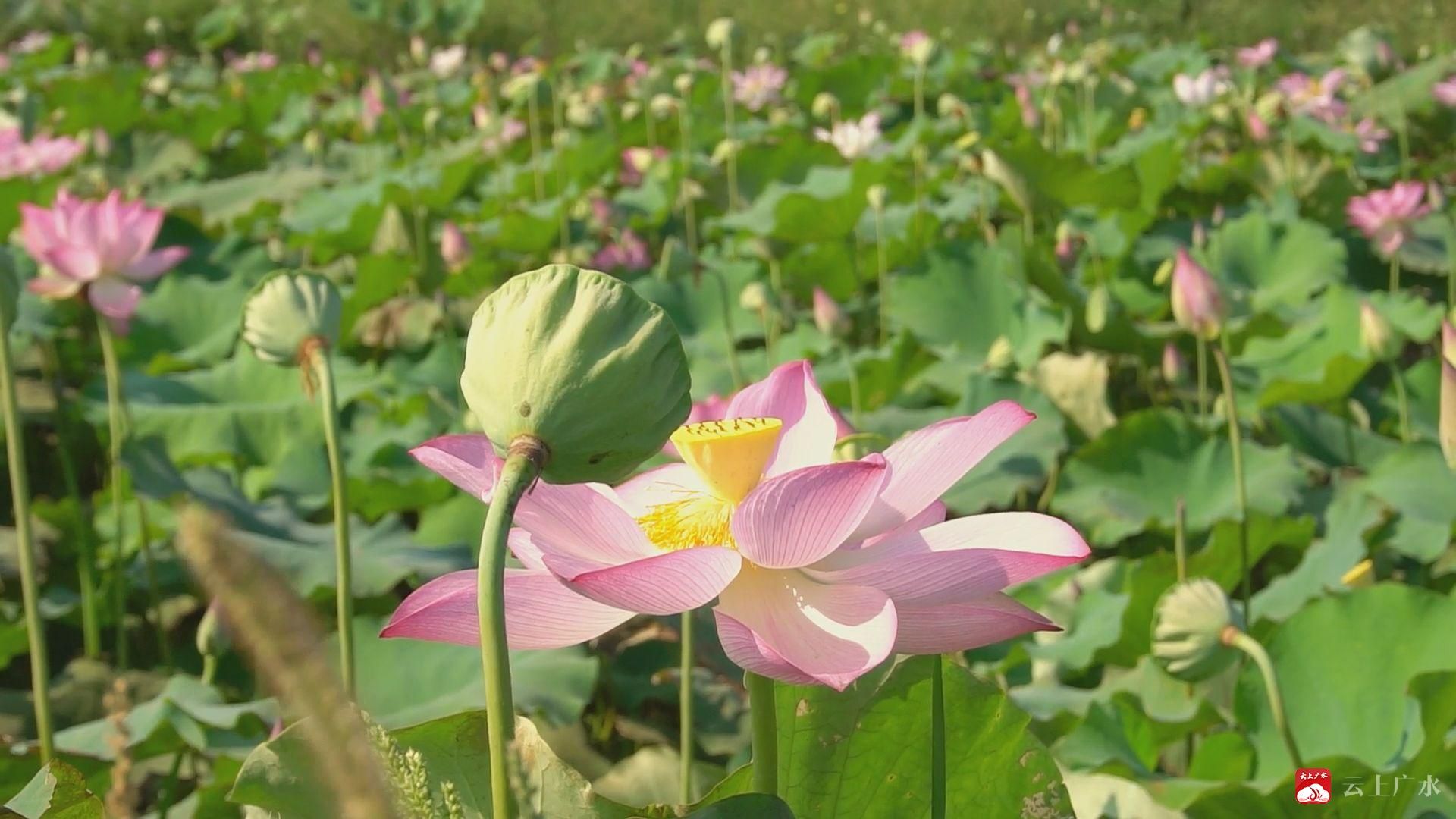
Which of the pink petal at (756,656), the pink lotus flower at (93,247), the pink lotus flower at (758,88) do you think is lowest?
the pink lotus flower at (758,88)

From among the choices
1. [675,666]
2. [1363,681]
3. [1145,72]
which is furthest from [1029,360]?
[1145,72]

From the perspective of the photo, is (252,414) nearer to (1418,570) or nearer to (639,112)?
(1418,570)

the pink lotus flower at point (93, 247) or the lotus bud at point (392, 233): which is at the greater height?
the pink lotus flower at point (93, 247)

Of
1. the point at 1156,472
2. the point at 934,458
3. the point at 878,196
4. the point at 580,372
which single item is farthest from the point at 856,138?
the point at 580,372

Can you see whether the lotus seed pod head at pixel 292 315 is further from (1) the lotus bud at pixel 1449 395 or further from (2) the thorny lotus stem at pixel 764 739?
(1) the lotus bud at pixel 1449 395

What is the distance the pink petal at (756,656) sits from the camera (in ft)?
1.44

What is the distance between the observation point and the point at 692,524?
1.88 ft

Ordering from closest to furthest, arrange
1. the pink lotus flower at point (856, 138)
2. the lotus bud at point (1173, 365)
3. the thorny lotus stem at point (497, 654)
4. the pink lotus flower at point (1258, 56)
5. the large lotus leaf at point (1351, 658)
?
the thorny lotus stem at point (497, 654), the large lotus leaf at point (1351, 658), the lotus bud at point (1173, 365), the pink lotus flower at point (856, 138), the pink lotus flower at point (1258, 56)

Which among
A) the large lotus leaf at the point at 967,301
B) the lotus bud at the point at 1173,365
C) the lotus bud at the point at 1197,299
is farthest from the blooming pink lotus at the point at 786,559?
the large lotus leaf at the point at 967,301

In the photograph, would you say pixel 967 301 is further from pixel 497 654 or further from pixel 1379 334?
pixel 497 654

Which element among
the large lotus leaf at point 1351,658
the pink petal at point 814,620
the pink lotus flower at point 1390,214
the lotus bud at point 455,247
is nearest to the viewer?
the pink petal at point 814,620

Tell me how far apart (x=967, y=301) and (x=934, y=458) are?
2063 mm

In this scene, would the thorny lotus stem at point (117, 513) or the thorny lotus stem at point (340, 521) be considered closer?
the thorny lotus stem at point (340, 521)

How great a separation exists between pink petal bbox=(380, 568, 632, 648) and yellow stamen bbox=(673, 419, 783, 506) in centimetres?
8
